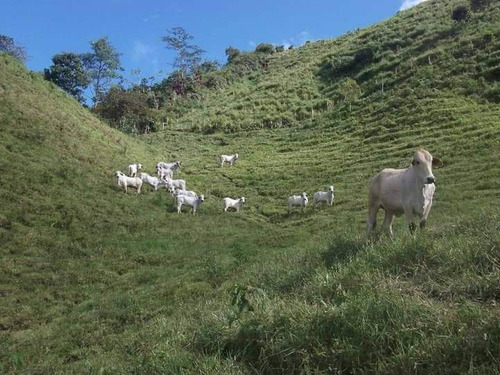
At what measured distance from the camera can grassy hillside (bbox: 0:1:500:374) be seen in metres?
4.83

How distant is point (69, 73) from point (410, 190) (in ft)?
211

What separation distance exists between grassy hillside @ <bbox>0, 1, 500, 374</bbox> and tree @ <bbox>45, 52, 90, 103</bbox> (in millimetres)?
30145

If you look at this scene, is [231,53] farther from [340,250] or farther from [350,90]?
[340,250]

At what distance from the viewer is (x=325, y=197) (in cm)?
2414

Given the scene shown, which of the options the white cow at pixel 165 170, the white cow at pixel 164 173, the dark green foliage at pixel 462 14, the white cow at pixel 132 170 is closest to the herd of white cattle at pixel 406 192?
the white cow at pixel 132 170

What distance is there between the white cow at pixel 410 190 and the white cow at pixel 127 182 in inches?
550

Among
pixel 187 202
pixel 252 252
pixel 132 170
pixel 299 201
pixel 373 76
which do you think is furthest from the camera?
pixel 373 76

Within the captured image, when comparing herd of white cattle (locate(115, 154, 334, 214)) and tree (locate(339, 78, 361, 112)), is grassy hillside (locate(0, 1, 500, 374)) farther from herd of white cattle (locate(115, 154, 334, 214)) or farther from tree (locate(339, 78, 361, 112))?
tree (locate(339, 78, 361, 112))

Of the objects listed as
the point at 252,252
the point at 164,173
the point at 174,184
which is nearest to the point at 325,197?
the point at 174,184

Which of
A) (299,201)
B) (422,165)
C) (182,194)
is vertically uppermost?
(422,165)

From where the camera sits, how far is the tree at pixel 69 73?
66331 mm

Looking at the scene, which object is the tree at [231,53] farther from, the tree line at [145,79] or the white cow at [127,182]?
the white cow at [127,182]

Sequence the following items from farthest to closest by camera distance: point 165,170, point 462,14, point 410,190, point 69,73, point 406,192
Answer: point 69,73
point 462,14
point 165,170
point 406,192
point 410,190

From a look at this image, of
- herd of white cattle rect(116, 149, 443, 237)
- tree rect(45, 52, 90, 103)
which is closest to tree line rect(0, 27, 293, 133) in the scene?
tree rect(45, 52, 90, 103)
